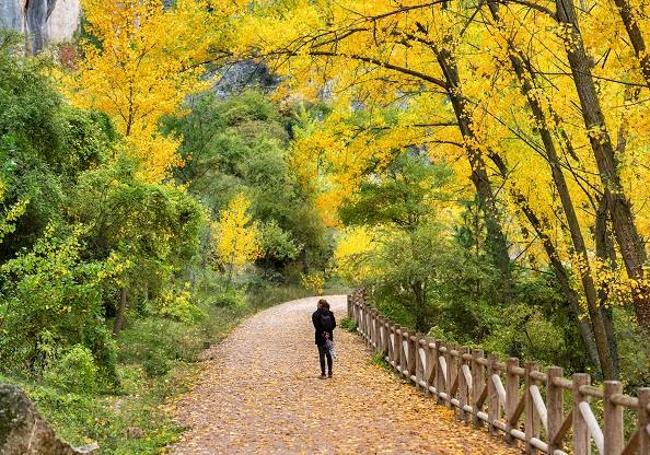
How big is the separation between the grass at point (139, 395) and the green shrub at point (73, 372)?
14 centimetres

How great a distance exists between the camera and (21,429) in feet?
17.3

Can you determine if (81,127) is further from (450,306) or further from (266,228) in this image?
(266,228)

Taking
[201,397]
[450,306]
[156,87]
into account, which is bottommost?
[201,397]

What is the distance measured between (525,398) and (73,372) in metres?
5.66

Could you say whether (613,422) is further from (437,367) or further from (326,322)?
(326,322)

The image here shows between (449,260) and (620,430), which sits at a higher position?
(449,260)

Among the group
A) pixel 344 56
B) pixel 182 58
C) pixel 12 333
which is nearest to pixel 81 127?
pixel 182 58

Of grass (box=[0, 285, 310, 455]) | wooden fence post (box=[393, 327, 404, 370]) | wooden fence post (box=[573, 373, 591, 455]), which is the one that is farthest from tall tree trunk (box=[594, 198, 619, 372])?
grass (box=[0, 285, 310, 455])

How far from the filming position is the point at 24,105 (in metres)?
10.9

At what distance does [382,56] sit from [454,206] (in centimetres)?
950

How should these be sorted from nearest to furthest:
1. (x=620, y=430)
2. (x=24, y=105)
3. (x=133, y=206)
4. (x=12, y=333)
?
(x=620, y=430), (x=12, y=333), (x=24, y=105), (x=133, y=206)

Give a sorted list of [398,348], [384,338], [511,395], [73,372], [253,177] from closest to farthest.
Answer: [511,395] → [73,372] → [398,348] → [384,338] → [253,177]

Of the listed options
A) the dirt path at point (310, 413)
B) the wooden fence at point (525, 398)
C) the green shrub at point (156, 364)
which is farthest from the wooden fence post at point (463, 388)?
the green shrub at point (156, 364)

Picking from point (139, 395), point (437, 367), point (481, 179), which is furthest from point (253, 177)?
point (437, 367)
